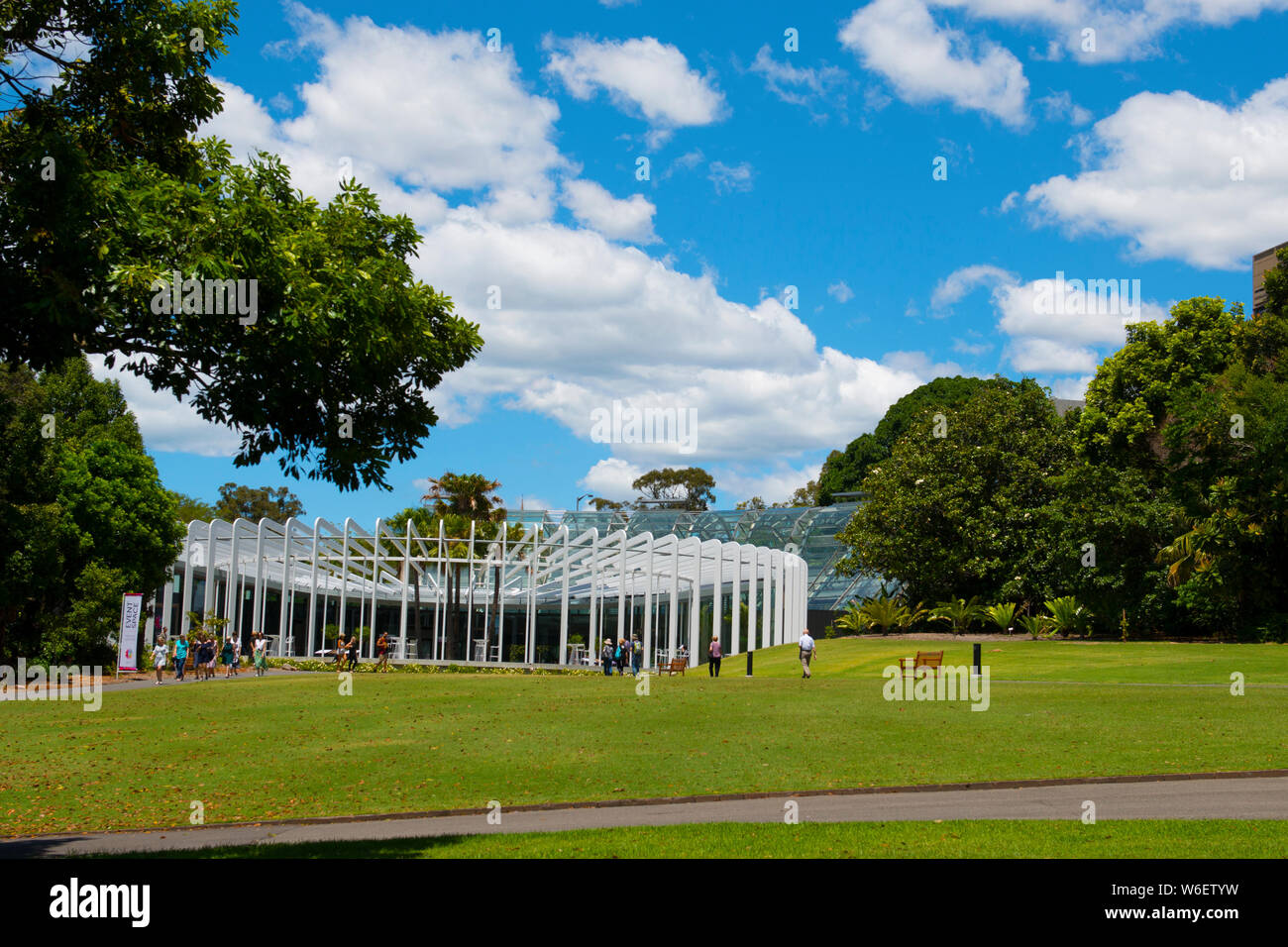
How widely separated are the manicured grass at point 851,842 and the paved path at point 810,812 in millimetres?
641

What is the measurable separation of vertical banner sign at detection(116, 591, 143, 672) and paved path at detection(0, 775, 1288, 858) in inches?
837

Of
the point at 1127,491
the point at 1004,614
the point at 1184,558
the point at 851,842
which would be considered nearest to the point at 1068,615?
the point at 1004,614

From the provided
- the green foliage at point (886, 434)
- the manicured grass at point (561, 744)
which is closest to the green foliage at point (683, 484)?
the green foliage at point (886, 434)

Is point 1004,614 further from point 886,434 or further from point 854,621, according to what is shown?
point 886,434

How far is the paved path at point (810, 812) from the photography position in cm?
1112

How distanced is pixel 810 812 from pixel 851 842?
216cm

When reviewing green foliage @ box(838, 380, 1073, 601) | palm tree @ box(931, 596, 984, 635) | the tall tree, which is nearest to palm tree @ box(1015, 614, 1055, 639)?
green foliage @ box(838, 380, 1073, 601)

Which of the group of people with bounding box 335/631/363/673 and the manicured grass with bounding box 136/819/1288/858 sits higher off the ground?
the manicured grass with bounding box 136/819/1288/858

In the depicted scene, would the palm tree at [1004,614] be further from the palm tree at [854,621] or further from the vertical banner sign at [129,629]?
the vertical banner sign at [129,629]

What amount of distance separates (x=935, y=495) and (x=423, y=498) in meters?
24.4

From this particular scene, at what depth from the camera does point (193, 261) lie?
8016 mm

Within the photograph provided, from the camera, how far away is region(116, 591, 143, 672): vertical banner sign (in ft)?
103

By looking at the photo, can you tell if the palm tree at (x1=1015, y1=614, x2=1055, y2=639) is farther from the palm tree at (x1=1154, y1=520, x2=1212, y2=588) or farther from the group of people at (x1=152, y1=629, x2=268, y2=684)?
the group of people at (x1=152, y1=629, x2=268, y2=684)
